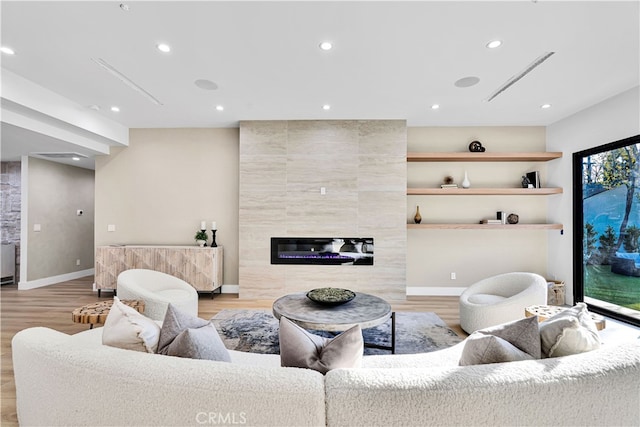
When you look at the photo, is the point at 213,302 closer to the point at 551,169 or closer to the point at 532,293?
the point at 532,293

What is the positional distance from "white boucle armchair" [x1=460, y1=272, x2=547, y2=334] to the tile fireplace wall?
1223 mm

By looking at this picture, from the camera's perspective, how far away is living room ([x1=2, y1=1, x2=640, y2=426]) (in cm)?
298

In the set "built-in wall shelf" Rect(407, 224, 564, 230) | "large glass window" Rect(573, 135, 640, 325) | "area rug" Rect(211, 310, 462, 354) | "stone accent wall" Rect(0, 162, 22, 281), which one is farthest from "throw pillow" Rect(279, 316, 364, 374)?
"stone accent wall" Rect(0, 162, 22, 281)

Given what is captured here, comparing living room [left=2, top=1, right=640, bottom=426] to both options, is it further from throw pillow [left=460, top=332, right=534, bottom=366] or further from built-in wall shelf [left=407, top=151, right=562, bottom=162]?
throw pillow [left=460, top=332, right=534, bottom=366]

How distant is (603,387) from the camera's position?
1040 millimetres

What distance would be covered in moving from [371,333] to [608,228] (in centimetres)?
341

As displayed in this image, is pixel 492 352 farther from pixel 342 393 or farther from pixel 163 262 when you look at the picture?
pixel 163 262

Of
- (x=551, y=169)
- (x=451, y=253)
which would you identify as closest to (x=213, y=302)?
(x=451, y=253)

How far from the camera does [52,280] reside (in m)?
5.49

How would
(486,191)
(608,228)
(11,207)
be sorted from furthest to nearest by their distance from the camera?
(11,207), (486,191), (608,228)

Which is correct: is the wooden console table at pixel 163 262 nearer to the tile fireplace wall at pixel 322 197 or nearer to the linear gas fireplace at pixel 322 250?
the tile fireplace wall at pixel 322 197

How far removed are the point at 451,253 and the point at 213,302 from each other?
3.84 m

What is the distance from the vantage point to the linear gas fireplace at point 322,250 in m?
4.43

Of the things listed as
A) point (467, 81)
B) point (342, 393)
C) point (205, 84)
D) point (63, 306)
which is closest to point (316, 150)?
point (205, 84)
